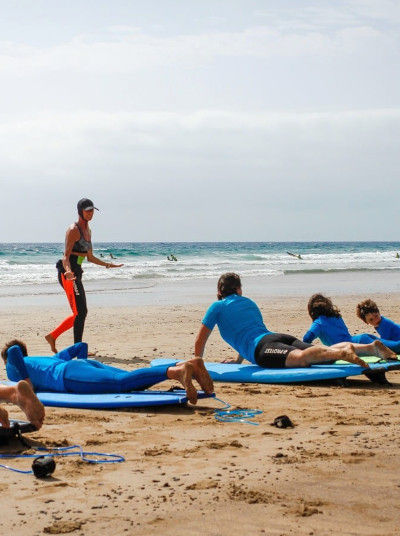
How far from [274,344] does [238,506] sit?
391 centimetres

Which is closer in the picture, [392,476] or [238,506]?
[238,506]

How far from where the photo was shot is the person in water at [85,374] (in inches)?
244

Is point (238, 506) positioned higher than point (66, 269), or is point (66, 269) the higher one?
point (66, 269)

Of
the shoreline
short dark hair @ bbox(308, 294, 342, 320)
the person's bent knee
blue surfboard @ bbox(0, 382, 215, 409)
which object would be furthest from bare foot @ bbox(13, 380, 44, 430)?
the shoreline

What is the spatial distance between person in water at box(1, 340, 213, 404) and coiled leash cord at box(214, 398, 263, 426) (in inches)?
9.6

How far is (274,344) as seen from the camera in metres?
7.61

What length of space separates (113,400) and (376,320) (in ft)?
10.6

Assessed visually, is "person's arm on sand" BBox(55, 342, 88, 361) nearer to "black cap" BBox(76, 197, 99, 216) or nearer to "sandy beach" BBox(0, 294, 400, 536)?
"sandy beach" BBox(0, 294, 400, 536)

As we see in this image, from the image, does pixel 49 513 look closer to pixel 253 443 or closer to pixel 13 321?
pixel 253 443

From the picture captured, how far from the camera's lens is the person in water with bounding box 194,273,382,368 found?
7457 mm

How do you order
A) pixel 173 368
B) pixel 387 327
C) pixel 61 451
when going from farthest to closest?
pixel 387 327, pixel 173 368, pixel 61 451

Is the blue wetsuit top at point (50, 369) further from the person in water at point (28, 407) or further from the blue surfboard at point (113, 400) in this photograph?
the person in water at point (28, 407)

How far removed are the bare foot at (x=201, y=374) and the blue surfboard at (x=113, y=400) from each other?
→ 0.31 feet

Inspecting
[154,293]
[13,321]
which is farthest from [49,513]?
[154,293]
